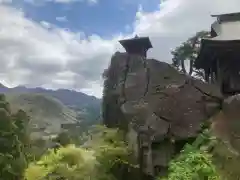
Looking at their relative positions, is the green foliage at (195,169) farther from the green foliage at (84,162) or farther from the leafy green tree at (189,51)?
the leafy green tree at (189,51)

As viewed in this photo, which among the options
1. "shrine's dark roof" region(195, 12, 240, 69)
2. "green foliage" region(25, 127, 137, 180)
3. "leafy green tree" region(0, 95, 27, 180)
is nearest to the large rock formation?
"green foliage" region(25, 127, 137, 180)

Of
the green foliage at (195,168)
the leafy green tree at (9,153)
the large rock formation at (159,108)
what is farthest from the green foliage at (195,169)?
the leafy green tree at (9,153)

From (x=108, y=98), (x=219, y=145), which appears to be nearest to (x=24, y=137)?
(x=108, y=98)

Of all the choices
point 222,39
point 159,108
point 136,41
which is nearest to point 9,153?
point 136,41

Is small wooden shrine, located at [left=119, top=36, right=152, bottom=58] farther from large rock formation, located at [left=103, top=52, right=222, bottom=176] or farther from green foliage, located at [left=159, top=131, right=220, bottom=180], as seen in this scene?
green foliage, located at [left=159, top=131, right=220, bottom=180]

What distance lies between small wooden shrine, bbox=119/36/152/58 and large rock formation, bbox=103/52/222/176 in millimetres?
2229

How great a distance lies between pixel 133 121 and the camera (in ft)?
67.6

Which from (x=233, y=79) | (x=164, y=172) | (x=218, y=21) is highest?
(x=218, y=21)

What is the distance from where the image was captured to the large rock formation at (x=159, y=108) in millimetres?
19047

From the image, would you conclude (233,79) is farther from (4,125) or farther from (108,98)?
(4,125)

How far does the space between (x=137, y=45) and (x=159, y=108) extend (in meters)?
8.25

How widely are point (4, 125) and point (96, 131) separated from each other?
9113 millimetres

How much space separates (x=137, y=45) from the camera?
27156mm

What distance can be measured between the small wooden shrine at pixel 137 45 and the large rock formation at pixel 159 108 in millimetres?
2229
